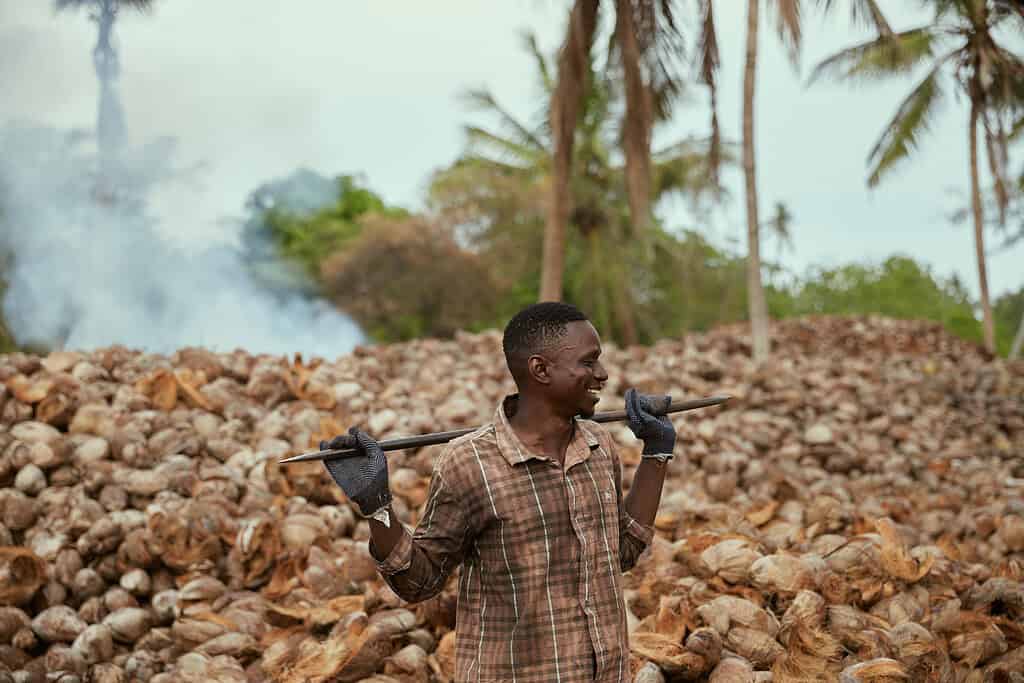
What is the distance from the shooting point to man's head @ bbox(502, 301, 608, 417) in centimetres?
183

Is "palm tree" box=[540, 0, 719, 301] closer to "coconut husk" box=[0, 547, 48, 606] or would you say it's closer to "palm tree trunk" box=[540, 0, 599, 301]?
"palm tree trunk" box=[540, 0, 599, 301]

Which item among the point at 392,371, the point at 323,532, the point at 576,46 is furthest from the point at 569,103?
the point at 323,532

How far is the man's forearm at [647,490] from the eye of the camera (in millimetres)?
2049

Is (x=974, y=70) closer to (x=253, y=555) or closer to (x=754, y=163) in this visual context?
(x=754, y=163)

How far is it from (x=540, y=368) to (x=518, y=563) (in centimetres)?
39

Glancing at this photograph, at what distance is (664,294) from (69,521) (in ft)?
71.9

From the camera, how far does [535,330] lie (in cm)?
186

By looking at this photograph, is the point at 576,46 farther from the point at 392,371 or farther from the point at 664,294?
the point at 664,294

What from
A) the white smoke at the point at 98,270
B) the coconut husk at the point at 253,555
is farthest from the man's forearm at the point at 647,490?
the white smoke at the point at 98,270

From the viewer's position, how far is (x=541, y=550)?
1.82 metres

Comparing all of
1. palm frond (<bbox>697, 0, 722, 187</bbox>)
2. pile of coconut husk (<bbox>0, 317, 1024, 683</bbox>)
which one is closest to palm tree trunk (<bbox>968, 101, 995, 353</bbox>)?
palm frond (<bbox>697, 0, 722, 187</bbox>)

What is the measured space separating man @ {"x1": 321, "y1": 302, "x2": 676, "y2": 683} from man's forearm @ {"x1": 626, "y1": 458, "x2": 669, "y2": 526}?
18 centimetres

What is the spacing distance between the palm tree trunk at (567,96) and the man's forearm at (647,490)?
6898 millimetres

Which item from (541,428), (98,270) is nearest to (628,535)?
(541,428)
